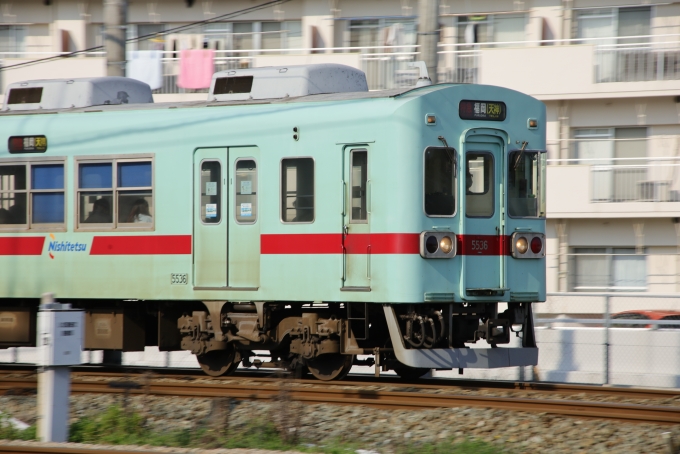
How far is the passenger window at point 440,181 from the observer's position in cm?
1028

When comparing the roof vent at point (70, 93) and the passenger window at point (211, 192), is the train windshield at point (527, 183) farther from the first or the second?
the roof vent at point (70, 93)

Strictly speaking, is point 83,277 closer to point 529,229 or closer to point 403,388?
point 403,388

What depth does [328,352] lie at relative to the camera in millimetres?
10844

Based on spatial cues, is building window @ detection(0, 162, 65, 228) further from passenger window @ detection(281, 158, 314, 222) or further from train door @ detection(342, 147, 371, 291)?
train door @ detection(342, 147, 371, 291)

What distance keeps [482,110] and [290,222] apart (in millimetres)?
2626

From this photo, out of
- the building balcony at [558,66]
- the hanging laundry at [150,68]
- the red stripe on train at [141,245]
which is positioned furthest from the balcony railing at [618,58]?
the red stripe on train at [141,245]

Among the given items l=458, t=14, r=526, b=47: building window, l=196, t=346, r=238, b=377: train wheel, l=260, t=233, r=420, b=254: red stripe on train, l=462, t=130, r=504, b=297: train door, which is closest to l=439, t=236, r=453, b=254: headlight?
l=462, t=130, r=504, b=297: train door

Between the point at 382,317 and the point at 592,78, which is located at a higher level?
the point at 592,78

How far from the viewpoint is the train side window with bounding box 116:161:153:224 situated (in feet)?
37.9

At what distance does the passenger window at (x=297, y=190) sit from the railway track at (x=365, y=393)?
200cm

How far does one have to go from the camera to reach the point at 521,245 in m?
10.8

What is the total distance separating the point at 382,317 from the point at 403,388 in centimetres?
86

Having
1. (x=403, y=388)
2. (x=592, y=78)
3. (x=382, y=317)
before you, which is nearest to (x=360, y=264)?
(x=382, y=317)

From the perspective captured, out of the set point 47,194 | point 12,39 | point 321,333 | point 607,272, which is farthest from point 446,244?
point 12,39
